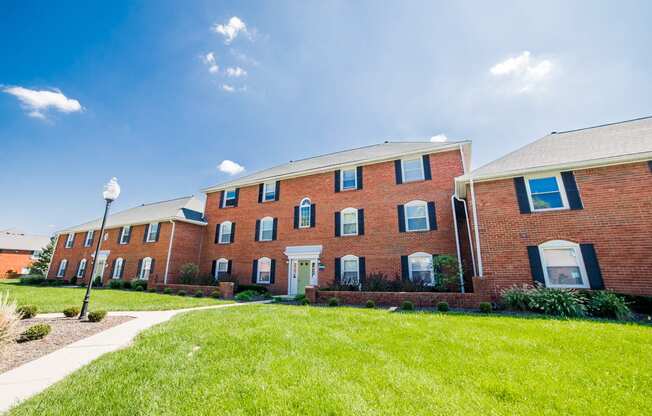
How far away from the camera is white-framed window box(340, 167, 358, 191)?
633 inches

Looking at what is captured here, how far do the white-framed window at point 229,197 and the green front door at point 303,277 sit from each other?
7.95 metres

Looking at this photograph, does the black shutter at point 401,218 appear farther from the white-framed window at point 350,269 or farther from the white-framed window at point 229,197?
the white-framed window at point 229,197

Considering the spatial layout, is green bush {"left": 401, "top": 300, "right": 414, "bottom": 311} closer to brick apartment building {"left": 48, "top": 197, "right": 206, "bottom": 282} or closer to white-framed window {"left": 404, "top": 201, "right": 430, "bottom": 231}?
white-framed window {"left": 404, "top": 201, "right": 430, "bottom": 231}

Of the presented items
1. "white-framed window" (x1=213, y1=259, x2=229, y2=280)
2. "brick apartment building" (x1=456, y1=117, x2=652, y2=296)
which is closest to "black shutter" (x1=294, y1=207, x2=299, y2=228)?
"white-framed window" (x1=213, y1=259, x2=229, y2=280)

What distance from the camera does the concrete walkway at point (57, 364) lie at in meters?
3.51

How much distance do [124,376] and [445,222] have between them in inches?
512

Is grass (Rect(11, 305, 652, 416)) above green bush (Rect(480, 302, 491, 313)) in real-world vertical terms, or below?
below

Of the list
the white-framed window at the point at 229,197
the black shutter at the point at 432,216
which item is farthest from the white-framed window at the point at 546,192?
the white-framed window at the point at 229,197

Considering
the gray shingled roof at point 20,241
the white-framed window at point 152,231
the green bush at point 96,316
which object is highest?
the gray shingled roof at point 20,241

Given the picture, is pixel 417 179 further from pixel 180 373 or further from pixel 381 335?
pixel 180 373

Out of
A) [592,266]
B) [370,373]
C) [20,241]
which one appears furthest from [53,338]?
[20,241]

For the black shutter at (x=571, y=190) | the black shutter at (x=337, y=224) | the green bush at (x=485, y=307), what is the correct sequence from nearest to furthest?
1. the green bush at (x=485, y=307)
2. the black shutter at (x=571, y=190)
3. the black shutter at (x=337, y=224)

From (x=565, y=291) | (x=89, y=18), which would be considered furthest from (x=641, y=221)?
(x=89, y=18)

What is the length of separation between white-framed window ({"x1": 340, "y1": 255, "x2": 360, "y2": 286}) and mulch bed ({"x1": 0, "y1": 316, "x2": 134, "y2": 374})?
31.4 ft
